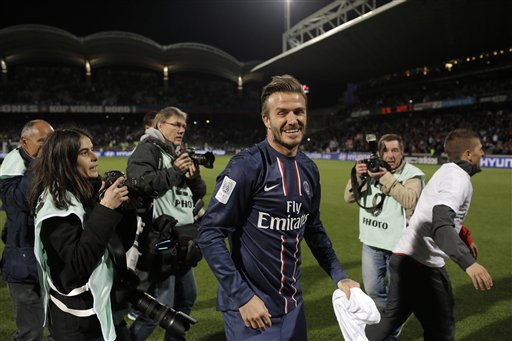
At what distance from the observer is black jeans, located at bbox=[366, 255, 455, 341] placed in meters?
2.79

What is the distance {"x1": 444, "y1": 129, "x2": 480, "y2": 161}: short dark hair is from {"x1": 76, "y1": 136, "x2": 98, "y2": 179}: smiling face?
2.36 metres

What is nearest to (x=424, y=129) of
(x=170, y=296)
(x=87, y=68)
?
(x=170, y=296)

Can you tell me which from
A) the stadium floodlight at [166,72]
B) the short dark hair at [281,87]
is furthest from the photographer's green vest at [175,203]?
the stadium floodlight at [166,72]

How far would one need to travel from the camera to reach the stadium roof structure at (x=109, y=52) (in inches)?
1732

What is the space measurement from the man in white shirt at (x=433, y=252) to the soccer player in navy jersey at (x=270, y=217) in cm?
92

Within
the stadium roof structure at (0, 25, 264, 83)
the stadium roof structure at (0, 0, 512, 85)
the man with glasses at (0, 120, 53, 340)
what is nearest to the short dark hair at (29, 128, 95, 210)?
the man with glasses at (0, 120, 53, 340)

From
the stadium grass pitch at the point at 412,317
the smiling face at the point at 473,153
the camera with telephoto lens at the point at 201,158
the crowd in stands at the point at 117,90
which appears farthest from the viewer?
the crowd in stands at the point at 117,90

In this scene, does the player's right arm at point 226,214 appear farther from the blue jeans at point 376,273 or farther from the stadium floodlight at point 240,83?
the stadium floodlight at point 240,83

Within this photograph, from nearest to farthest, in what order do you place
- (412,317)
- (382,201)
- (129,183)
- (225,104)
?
(129,183) → (382,201) → (412,317) → (225,104)

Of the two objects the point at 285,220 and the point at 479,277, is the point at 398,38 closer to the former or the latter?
the point at 479,277

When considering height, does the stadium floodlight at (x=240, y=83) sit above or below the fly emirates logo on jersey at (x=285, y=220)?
above

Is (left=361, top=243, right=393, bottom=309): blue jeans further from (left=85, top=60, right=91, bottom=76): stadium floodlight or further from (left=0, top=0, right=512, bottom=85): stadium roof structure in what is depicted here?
(left=85, top=60, right=91, bottom=76): stadium floodlight

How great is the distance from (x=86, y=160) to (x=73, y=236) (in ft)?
1.51

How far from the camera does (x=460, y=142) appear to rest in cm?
276
